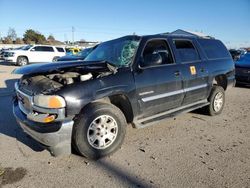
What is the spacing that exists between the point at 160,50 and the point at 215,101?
7.09 feet

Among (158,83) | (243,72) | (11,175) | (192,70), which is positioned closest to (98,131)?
(11,175)

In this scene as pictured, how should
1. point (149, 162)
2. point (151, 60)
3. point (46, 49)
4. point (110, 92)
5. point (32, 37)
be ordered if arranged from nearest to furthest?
point (149, 162) → point (110, 92) → point (151, 60) → point (46, 49) → point (32, 37)

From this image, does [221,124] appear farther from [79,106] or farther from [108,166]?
[79,106]

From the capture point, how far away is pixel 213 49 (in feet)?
19.4

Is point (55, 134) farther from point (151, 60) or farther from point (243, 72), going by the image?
point (243, 72)

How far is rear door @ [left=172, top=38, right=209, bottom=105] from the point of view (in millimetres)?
4861

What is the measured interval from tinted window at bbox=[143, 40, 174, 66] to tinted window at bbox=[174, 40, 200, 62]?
28 centimetres

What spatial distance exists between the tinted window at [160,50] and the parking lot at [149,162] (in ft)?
4.60

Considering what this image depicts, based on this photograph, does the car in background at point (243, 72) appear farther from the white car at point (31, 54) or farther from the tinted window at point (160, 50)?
the white car at point (31, 54)

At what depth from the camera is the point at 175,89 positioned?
4.61 m

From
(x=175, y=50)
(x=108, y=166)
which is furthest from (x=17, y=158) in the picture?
(x=175, y=50)

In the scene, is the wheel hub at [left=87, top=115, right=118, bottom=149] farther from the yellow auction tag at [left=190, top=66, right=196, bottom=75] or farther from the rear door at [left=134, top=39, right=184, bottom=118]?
the yellow auction tag at [left=190, top=66, right=196, bottom=75]

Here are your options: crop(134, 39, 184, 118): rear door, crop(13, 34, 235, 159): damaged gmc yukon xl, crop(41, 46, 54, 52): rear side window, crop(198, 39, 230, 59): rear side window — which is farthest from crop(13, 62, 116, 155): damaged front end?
crop(41, 46, 54, 52): rear side window

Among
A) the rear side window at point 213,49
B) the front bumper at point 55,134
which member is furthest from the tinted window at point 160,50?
the front bumper at point 55,134
